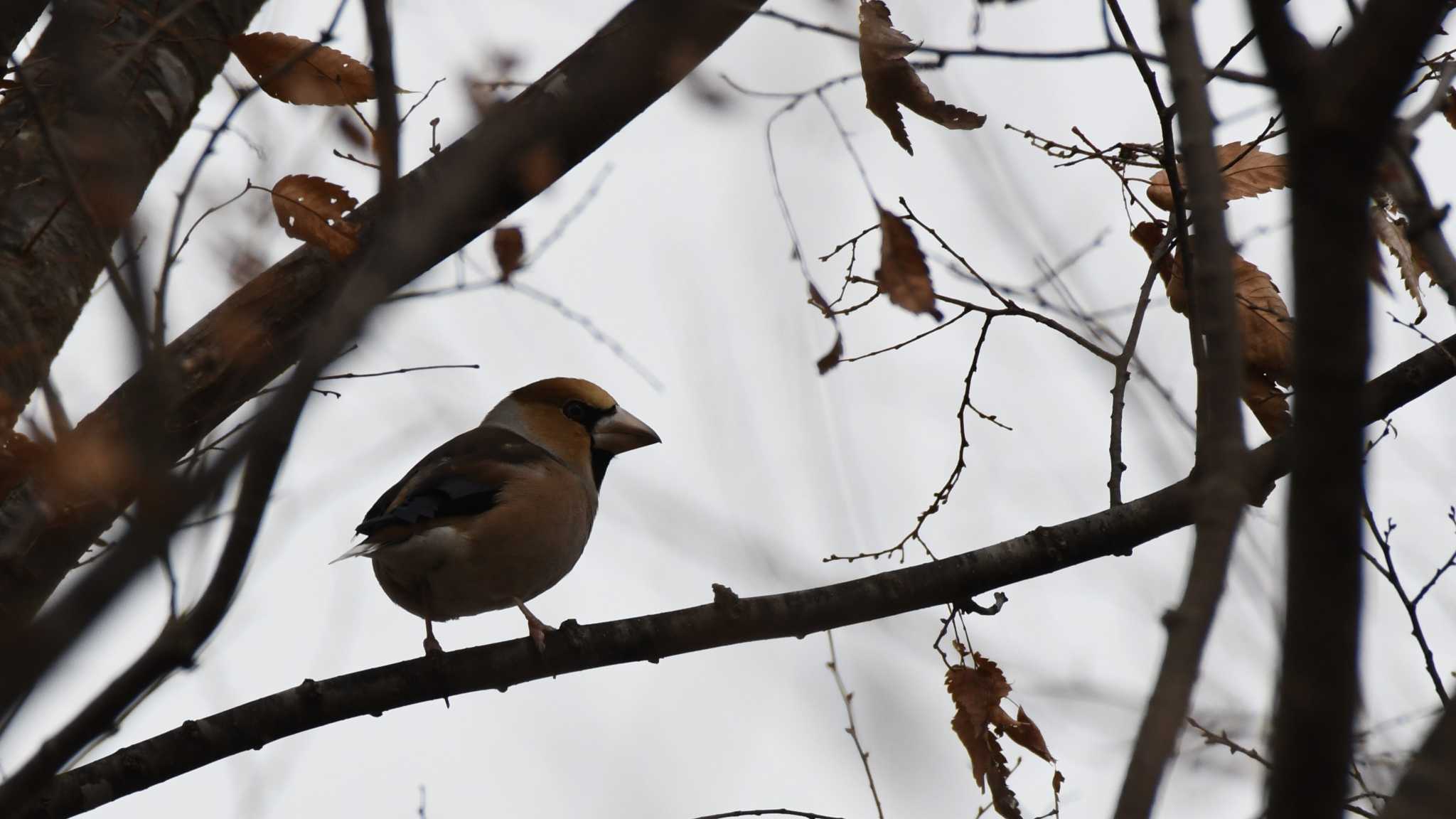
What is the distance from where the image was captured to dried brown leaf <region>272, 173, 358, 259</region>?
13.1 ft

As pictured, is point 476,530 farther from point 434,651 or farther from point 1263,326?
point 1263,326

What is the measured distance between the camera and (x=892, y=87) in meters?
3.79

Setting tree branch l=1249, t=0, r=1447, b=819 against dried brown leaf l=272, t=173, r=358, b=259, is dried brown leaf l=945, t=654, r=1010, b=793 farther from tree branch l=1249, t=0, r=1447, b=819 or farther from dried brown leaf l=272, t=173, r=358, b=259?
tree branch l=1249, t=0, r=1447, b=819

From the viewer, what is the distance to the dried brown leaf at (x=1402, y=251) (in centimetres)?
397

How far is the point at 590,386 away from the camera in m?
7.29

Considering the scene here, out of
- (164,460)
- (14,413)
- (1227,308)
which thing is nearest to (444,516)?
(14,413)

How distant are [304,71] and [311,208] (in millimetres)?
404

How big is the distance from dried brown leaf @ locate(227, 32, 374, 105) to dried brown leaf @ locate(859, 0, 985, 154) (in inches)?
54.2

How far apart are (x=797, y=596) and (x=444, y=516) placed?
170cm

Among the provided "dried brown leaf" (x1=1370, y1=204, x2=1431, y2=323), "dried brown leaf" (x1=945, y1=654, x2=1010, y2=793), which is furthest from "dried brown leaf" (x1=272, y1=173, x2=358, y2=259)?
"dried brown leaf" (x1=1370, y1=204, x2=1431, y2=323)

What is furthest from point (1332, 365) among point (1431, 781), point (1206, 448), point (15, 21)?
point (15, 21)

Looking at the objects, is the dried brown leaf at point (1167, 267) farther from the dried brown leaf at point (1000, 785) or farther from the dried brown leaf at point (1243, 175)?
the dried brown leaf at point (1000, 785)

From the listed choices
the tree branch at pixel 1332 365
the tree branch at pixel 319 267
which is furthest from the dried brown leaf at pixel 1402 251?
the tree branch at pixel 1332 365

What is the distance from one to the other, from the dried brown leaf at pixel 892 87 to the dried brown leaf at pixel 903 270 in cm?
34
